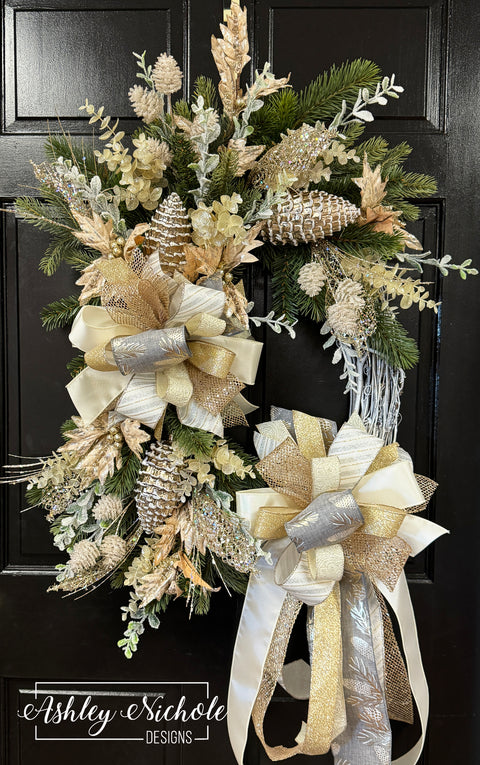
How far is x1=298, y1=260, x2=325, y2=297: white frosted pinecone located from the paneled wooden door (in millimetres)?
143

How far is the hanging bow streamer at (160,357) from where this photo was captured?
63 centimetres

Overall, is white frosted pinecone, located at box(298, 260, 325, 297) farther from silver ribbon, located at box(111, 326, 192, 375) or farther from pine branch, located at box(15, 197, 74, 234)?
pine branch, located at box(15, 197, 74, 234)

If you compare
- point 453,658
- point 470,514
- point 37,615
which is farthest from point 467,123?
point 37,615

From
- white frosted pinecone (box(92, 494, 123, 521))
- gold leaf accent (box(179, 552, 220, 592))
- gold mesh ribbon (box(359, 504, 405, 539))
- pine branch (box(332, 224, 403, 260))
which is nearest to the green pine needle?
white frosted pinecone (box(92, 494, 123, 521))

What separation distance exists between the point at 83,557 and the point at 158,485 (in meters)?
0.18

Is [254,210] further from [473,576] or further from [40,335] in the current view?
[473,576]

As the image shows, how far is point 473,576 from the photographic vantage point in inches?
35.5

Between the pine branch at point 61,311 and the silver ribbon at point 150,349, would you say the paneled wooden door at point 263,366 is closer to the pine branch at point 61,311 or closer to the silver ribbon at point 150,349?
the pine branch at point 61,311

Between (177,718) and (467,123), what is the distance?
3.79 feet

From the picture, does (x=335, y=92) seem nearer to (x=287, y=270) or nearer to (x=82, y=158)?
(x=287, y=270)

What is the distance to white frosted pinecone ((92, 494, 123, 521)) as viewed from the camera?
0.73 m

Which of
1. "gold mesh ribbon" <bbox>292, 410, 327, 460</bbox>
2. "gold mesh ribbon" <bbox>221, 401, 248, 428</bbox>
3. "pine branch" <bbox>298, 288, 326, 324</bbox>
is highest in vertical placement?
"pine branch" <bbox>298, 288, 326, 324</bbox>

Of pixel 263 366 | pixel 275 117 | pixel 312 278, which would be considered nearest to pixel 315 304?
pixel 312 278

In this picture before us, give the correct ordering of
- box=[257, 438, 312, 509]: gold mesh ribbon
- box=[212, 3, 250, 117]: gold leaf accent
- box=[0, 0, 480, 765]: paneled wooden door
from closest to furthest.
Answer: box=[212, 3, 250, 117]: gold leaf accent, box=[257, 438, 312, 509]: gold mesh ribbon, box=[0, 0, 480, 765]: paneled wooden door
